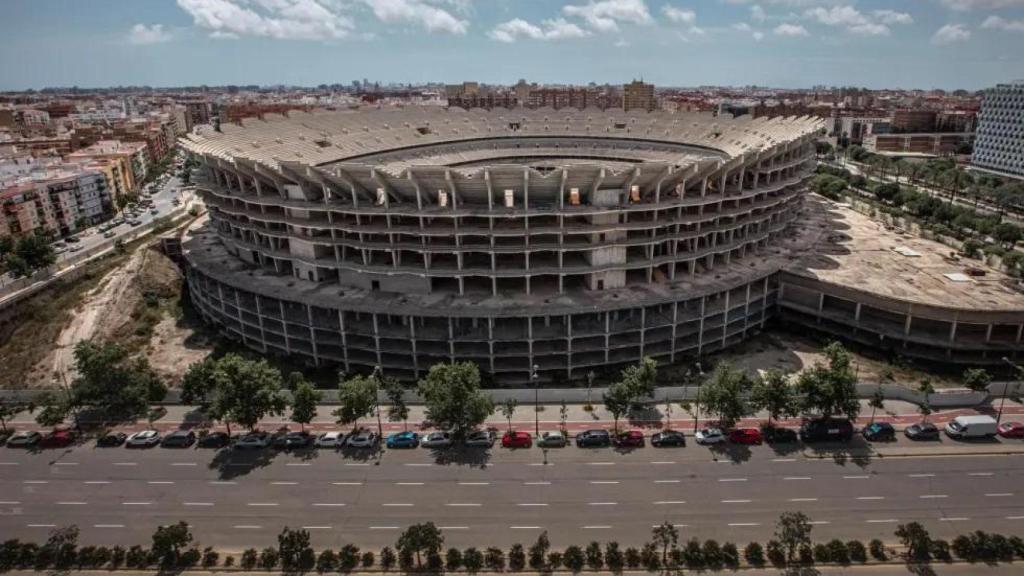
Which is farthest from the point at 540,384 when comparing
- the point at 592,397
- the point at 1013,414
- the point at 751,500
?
the point at 1013,414

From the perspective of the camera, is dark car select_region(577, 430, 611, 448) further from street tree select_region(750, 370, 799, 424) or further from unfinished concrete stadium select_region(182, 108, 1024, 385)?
street tree select_region(750, 370, 799, 424)

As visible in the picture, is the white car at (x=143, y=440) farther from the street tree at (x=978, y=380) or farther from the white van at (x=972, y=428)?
the street tree at (x=978, y=380)

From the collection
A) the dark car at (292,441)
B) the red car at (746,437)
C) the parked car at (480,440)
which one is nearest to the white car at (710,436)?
the red car at (746,437)

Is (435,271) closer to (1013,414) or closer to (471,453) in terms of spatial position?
(471,453)

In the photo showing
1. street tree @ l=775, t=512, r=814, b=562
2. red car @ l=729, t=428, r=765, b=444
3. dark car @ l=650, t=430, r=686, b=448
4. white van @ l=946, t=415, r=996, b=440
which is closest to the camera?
street tree @ l=775, t=512, r=814, b=562

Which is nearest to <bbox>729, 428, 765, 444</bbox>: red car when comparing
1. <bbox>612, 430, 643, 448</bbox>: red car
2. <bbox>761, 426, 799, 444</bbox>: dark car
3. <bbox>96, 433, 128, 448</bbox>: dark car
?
<bbox>761, 426, 799, 444</bbox>: dark car

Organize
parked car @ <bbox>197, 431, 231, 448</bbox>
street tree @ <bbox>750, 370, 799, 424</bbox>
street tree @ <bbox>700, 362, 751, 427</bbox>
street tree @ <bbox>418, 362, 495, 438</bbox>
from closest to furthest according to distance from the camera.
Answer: street tree @ <bbox>418, 362, 495, 438</bbox>, street tree @ <bbox>700, 362, 751, 427</bbox>, street tree @ <bbox>750, 370, 799, 424</bbox>, parked car @ <bbox>197, 431, 231, 448</bbox>

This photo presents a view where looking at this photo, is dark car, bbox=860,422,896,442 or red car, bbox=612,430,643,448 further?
red car, bbox=612,430,643,448
